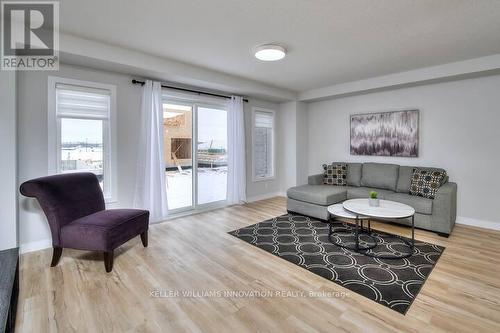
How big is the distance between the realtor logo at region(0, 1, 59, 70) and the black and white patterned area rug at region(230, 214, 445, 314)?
3.13 meters

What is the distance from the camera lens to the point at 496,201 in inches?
142

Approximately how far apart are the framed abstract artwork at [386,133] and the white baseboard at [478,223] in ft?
3.98

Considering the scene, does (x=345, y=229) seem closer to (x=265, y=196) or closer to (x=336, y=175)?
(x=336, y=175)

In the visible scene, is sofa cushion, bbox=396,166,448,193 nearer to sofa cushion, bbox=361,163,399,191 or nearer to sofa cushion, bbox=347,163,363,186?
sofa cushion, bbox=361,163,399,191

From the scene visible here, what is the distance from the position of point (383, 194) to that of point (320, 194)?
1019 millimetres

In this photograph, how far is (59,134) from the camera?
3.05 metres

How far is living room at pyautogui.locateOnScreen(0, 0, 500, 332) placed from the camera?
197 centimetres

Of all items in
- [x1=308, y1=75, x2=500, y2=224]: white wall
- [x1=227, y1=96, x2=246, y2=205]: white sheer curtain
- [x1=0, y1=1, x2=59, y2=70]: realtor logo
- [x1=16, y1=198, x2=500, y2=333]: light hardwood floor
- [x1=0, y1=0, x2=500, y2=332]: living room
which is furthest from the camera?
[x1=227, y1=96, x2=246, y2=205]: white sheer curtain

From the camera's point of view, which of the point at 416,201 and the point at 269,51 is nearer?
the point at 269,51

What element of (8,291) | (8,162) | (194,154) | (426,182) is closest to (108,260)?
(8,291)

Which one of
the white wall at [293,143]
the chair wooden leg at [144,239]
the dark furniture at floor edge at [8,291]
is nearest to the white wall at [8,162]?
the dark furniture at floor edge at [8,291]

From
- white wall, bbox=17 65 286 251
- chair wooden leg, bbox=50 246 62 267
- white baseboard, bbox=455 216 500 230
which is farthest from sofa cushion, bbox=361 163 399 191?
chair wooden leg, bbox=50 246 62 267

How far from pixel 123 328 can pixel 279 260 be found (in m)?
1.56

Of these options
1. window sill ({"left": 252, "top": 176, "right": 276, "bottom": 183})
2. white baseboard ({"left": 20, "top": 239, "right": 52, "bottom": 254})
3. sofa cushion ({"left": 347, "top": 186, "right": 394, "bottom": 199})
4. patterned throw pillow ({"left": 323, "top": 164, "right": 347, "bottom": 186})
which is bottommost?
white baseboard ({"left": 20, "top": 239, "right": 52, "bottom": 254})
